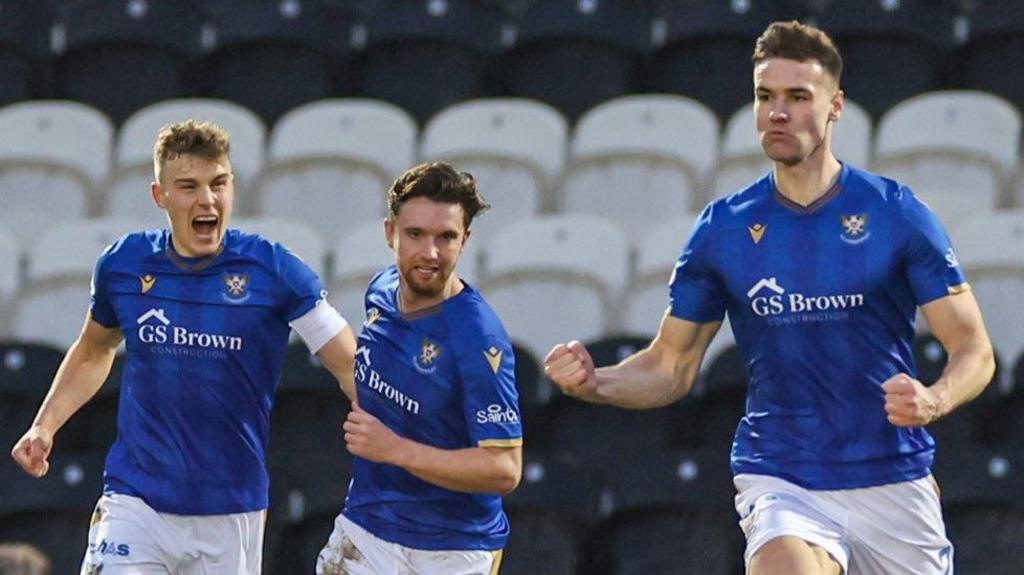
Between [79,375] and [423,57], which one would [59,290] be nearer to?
[423,57]

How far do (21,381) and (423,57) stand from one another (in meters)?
3.44

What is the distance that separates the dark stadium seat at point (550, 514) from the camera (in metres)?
9.73

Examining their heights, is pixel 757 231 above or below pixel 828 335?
above

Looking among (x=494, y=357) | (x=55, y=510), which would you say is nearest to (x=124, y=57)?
(x=55, y=510)

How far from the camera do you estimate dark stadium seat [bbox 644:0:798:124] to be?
13.0 meters

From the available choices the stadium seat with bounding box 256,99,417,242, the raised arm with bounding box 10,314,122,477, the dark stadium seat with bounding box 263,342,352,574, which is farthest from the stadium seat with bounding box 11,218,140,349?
the raised arm with bounding box 10,314,122,477

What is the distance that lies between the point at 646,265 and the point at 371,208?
1809 millimetres

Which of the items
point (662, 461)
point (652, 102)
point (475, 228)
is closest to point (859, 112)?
point (652, 102)

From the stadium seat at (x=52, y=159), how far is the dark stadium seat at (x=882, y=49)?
3999mm

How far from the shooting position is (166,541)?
7.51 m

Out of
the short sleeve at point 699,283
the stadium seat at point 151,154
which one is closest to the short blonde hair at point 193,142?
the short sleeve at point 699,283

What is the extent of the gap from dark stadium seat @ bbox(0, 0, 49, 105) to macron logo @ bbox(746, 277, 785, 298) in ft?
24.3

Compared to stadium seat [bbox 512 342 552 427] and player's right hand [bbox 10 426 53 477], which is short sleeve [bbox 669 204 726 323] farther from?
stadium seat [bbox 512 342 552 427]

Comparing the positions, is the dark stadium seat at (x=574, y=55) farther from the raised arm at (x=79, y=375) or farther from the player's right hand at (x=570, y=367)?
the player's right hand at (x=570, y=367)
